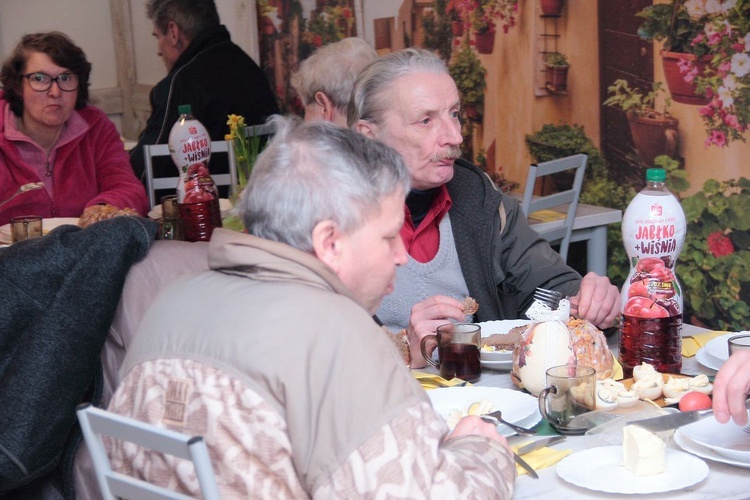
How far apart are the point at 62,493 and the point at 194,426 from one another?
2.26 feet

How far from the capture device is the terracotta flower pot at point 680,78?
3637 mm

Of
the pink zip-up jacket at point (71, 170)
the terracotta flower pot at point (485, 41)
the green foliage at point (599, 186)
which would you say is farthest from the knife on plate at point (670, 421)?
the terracotta flower pot at point (485, 41)

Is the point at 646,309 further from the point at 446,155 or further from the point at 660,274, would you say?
the point at 446,155

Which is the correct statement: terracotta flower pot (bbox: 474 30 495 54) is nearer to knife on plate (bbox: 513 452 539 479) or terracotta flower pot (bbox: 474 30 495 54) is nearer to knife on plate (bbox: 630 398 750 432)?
knife on plate (bbox: 630 398 750 432)

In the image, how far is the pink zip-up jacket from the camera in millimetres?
3770

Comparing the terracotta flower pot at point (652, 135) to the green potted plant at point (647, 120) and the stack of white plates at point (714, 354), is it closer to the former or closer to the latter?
the green potted plant at point (647, 120)

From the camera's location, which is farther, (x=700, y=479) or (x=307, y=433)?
(x=700, y=479)

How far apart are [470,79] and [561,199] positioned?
1067 mm

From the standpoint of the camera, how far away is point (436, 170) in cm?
246

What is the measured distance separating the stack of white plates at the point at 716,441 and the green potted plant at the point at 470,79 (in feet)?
10.8

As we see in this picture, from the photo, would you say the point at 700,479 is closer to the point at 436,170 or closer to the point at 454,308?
the point at 454,308

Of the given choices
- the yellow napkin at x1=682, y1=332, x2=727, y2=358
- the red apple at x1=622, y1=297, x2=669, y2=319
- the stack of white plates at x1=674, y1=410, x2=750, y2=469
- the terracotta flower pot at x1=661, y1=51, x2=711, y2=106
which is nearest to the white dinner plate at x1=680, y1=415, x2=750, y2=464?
the stack of white plates at x1=674, y1=410, x2=750, y2=469

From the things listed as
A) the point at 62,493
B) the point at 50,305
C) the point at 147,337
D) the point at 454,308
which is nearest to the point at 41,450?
the point at 62,493

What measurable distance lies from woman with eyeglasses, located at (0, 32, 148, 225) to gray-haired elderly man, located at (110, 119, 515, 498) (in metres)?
2.41
